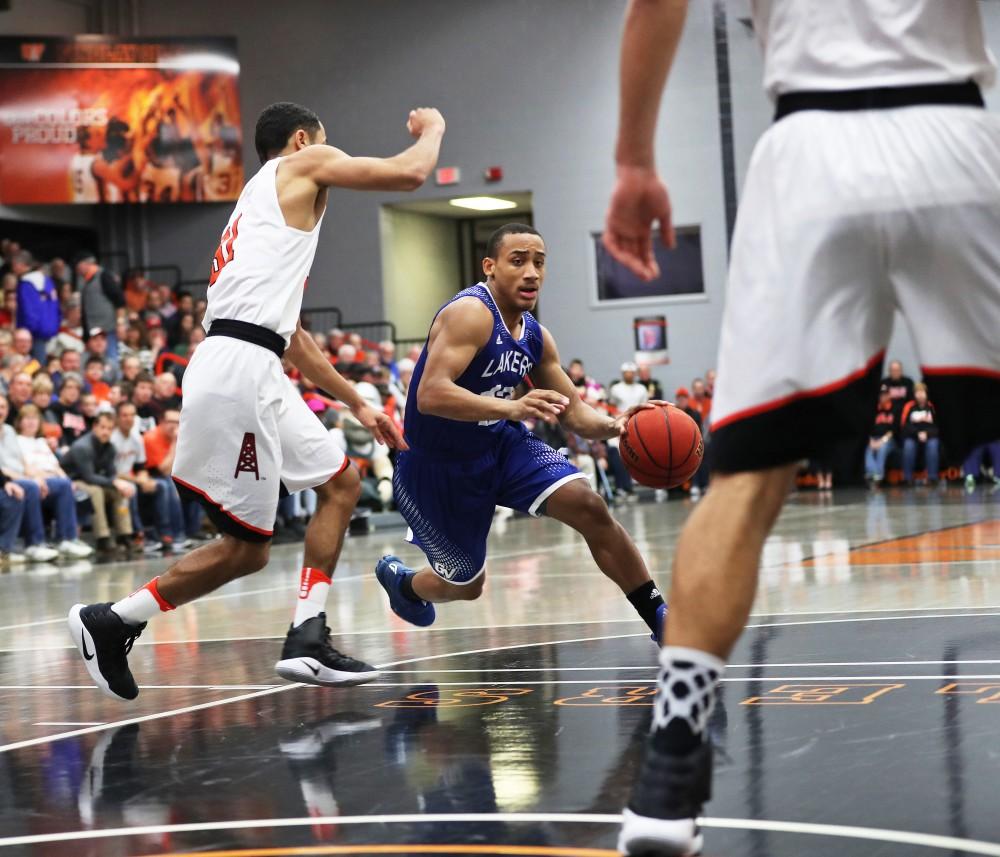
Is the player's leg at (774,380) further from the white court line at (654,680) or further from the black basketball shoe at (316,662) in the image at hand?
Answer: the black basketball shoe at (316,662)

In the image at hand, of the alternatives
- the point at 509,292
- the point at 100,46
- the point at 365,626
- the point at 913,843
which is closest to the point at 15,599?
the point at 365,626

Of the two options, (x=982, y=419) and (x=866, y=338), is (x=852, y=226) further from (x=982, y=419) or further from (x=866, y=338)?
(x=982, y=419)

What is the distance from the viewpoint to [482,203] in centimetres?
2422

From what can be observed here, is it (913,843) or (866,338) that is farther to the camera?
(913,843)

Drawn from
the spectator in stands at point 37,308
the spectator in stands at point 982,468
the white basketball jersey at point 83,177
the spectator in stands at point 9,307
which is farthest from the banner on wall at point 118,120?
the spectator in stands at point 982,468

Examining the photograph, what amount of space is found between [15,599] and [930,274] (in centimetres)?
798

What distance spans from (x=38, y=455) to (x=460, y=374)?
27.6 ft

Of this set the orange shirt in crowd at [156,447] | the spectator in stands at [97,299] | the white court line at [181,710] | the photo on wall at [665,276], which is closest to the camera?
the white court line at [181,710]

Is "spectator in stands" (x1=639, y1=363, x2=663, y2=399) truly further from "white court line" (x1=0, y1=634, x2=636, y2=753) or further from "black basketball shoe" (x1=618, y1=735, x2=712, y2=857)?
"black basketball shoe" (x1=618, y1=735, x2=712, y2=857)

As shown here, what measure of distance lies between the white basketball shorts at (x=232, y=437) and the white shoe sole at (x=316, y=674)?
427 mm

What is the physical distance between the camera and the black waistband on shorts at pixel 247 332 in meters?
4.84

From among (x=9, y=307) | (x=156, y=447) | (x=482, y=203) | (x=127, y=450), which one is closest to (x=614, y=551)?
(x=127, y=450)

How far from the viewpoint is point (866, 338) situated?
2.49 m

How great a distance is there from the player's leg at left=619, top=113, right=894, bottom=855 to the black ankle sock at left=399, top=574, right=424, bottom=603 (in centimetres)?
355
